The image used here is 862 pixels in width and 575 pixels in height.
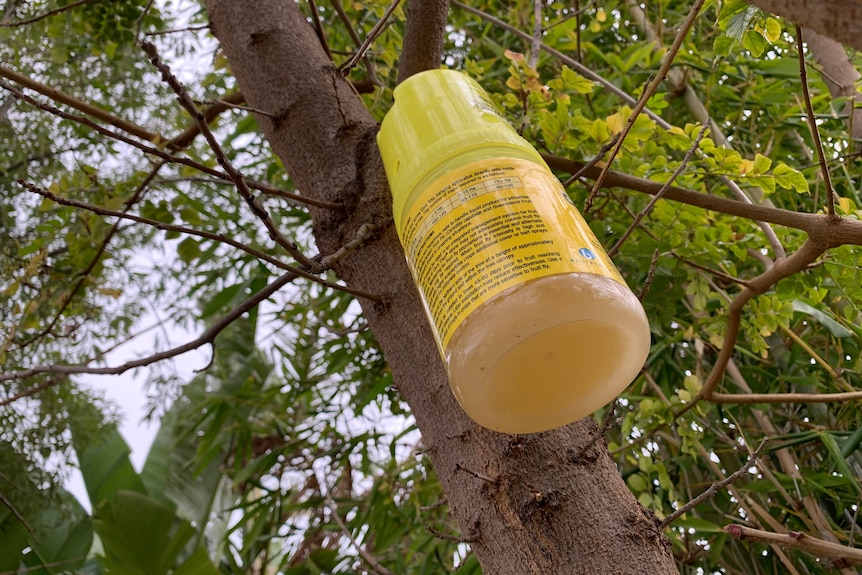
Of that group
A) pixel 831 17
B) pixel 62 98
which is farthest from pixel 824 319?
pixel 62 98

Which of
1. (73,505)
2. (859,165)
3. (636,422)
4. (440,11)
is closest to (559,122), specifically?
(440,11)

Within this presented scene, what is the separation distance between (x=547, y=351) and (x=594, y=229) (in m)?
0.45

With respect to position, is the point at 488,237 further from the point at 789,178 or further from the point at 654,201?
the point at 789,178

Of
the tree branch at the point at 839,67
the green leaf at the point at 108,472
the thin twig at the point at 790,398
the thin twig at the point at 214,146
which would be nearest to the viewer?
the thin twig at the point at 214,146

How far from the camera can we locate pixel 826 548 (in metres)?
0.49

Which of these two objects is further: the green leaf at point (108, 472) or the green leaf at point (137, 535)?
the green leaf at point (108, 472)

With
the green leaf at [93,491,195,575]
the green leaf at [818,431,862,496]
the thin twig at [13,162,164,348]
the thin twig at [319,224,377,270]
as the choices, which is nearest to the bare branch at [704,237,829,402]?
the green leaf at [818,431,862,496]

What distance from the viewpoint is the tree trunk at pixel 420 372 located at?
0.47 meters

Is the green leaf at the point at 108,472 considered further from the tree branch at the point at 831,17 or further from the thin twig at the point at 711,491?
the tree branch at the point at 831,17

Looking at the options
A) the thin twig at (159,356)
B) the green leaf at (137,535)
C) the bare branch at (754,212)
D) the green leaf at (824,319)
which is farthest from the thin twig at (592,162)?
the green leaf at (137,535)

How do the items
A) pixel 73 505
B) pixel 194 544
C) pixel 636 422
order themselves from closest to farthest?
1. pixel 636 422
2. pixel 73 505
3. pixel 194 544

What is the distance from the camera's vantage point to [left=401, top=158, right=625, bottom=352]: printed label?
424 mm

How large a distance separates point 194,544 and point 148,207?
1694mm

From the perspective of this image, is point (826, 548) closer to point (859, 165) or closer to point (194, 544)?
point (859, 165)
